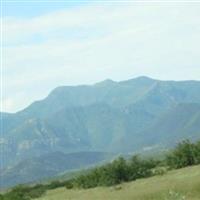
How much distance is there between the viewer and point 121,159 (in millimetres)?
49938

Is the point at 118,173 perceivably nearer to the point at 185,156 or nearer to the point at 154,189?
the point at 185,156

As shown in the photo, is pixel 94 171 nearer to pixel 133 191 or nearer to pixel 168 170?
pixel 168 170

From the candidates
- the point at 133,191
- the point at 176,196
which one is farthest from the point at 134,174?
the point at 176,196

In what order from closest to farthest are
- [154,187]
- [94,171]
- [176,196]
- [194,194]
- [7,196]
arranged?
1. [176,196]
2. [194,194]
3. [154,187]
4. [94,171]
5. [7,196]

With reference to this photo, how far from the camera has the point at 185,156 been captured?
161 ft

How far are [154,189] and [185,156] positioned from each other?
A: 35.4ft

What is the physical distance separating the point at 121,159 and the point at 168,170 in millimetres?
3701

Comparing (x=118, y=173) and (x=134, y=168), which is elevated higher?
(x=134, y=168)

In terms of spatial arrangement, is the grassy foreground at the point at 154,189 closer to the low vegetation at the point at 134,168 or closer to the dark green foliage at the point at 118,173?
the dark green foliage at the point at 118,173

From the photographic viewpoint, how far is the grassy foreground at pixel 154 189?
37.3 meters

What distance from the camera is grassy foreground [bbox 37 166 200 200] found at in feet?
123

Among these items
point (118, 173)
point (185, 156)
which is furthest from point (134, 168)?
point (185, 156)

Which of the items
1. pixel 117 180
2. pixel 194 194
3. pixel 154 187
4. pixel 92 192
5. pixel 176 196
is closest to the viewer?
pixel 176 196

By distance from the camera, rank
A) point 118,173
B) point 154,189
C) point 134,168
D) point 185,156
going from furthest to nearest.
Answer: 1. point 134,168
2. point 185,156
3. point 118,173
4. point 154,189
